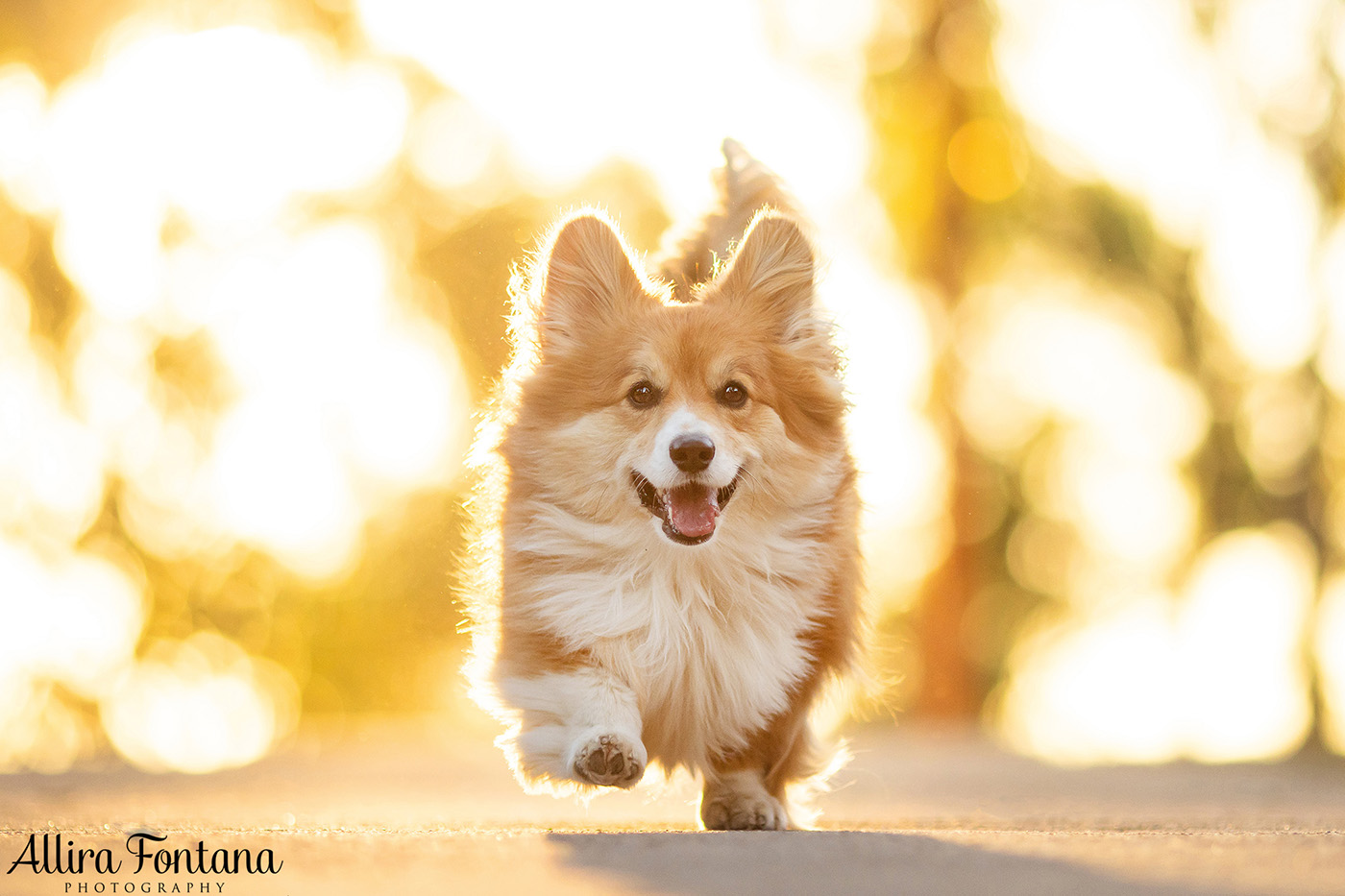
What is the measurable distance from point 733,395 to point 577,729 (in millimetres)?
1192

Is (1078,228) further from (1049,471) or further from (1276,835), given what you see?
(1276,835)

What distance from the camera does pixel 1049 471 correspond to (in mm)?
16781

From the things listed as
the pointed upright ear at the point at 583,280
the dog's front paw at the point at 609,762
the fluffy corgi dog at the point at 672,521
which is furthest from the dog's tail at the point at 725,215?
the dog's front paw at the point at 609,762

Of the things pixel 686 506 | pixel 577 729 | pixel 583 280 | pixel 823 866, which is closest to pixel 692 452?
pixel 686 506

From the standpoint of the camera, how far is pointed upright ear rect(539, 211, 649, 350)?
5.08 metres

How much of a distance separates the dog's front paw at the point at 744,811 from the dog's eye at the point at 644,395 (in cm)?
115

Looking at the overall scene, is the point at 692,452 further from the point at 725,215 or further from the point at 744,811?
the point at 725,215

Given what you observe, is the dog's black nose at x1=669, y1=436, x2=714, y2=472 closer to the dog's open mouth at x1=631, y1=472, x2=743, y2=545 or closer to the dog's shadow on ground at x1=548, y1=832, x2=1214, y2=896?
the dog's open mouth at x1=631, y1=472, x2=743, y2=545

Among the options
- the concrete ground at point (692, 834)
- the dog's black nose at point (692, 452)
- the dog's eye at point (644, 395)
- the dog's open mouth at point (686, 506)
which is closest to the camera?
the concrete ground at point (692, 834)

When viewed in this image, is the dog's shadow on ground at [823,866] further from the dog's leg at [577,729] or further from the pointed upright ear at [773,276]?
the pointed upright ear at [773,276]

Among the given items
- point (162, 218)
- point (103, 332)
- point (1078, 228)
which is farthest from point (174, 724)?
point (1078, 228)

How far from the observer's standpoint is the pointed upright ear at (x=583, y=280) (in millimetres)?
5078

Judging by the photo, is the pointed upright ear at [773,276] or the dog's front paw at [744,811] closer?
the dog's front paw at [744,811]

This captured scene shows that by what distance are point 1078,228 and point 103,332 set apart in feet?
30.4
